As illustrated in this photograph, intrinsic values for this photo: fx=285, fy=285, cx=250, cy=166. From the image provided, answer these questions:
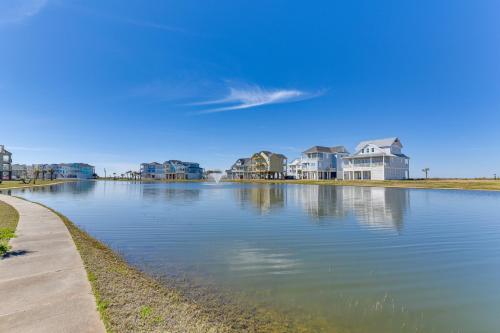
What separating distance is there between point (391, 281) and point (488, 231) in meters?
11.6

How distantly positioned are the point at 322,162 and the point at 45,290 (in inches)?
3657

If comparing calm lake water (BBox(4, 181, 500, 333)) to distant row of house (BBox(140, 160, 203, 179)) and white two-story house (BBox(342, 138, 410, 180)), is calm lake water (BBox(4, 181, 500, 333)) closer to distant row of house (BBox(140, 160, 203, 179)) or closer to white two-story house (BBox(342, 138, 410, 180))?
white two-story house (BBox(342, 138, 410, 180))

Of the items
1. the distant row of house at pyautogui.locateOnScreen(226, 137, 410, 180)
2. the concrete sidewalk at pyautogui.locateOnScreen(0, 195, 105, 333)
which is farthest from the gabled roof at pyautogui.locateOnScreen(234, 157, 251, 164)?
the concrete sidewalk at pyautogui.locateOnScreen(0, 195, 105, 333)

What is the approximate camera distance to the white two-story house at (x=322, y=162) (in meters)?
94.2

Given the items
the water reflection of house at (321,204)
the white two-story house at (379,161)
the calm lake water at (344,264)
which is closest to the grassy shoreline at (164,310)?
the calm lake water at (344,264)

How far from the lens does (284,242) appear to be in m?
13.1

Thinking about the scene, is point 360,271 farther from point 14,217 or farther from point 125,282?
point 14,217

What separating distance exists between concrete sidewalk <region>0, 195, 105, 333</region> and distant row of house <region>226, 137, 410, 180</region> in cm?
7417

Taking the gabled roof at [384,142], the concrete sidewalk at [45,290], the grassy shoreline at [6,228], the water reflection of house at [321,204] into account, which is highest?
the gabled roof at [384,142]

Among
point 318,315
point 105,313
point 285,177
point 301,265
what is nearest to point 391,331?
point 318,315

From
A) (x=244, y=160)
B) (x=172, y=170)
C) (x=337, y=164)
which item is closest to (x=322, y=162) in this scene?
(x=337, y=164)

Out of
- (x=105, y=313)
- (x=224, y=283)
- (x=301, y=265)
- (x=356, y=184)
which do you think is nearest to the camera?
(x=105, y=313)

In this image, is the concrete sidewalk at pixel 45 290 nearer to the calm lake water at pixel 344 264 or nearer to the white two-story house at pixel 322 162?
the calm lake water at pixel 344 264

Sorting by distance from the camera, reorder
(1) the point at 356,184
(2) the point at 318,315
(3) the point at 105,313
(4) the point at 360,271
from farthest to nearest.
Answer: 1. (1) the point at 356,184
2. (4) the point at 360,271
3. (2) the point at 318,315
4. (3) the point at 105,313
